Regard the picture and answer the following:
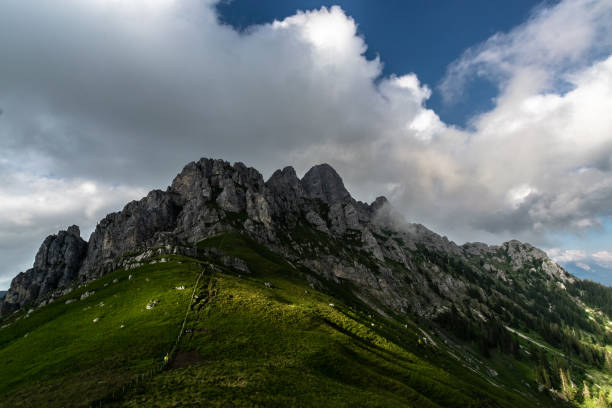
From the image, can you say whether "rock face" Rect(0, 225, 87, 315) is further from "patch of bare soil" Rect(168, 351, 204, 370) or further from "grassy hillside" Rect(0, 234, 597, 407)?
"patch of bare soil" Rect(168, 351, 204, 370)

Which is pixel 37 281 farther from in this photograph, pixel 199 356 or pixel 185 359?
pixel 199 356

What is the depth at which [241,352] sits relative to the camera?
49625 millimetres

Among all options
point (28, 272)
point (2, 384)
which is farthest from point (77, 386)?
point (28, 272)

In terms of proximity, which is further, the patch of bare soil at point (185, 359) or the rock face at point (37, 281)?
the rock face at point (37, 281)

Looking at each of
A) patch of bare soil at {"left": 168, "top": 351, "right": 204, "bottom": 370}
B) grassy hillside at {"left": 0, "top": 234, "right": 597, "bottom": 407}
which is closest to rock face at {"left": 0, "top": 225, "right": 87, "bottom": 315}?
grassy hillside at {"left": 0, "top": 234, "right": 597, "bottom": 407}

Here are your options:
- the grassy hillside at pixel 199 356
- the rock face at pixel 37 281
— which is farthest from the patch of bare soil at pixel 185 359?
the rock face at pixel 37 281

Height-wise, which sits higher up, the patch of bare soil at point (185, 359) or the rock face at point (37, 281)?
the rock face at point (37, 281)

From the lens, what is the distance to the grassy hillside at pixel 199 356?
3672 centimetres

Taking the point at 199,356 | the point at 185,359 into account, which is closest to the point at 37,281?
the point at 185,359

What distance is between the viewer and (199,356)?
156 ft

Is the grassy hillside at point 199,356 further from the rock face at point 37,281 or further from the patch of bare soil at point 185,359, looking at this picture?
the rock face at point 37,281

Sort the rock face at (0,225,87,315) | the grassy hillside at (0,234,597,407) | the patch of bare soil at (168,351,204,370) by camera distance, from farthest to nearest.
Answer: the rock face at (0,225,87,315), the patch of bare soil at (168,351,204,370), the grassy hillside at (0,234,597,407)

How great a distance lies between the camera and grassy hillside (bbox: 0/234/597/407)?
120 ft

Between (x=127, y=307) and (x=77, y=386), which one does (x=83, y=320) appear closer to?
(x=127, y=307)
